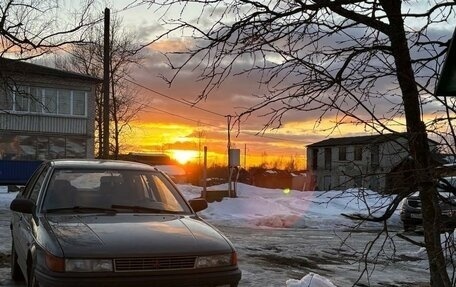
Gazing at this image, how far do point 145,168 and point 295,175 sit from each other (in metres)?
60.6

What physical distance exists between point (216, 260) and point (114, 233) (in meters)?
0.92

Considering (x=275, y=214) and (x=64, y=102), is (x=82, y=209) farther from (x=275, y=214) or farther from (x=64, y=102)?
(x=64, y=102)

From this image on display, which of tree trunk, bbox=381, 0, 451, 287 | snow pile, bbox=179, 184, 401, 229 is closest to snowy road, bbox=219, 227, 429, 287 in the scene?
tree trunk, bbox=381, 0, 451, 287

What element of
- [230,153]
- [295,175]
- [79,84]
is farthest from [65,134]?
[295,175]

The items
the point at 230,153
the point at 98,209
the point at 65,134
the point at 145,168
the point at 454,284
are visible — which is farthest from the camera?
the point at 65,134

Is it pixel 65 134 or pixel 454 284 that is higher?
pixel 65 134

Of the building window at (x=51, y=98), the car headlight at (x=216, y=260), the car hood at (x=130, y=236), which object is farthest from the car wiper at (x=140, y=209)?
the building window at (x=51, y=98)

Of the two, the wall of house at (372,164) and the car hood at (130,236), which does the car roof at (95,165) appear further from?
the wall of house at (372,164)

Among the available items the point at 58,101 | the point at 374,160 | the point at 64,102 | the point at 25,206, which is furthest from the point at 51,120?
the point at 374,160

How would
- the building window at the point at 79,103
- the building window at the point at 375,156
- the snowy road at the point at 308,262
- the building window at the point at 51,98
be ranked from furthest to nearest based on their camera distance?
the building window at the point at 79,103, the building window at the point at 51,98, the snowy road at the point at 308,262, the building window at the point at 375,156

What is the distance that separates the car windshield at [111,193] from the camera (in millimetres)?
5879

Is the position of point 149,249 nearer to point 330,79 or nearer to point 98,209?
point 98,209

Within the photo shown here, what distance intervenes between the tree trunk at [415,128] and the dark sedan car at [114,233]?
1.73 meters

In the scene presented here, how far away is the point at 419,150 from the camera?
4.80m
